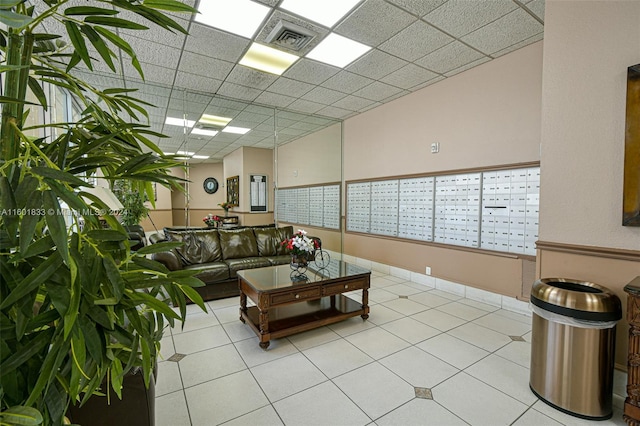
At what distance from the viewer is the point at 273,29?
9.23 feet

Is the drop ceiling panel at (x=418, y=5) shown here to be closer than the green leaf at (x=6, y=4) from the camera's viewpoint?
No

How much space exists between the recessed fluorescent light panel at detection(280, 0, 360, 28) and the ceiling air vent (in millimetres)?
177

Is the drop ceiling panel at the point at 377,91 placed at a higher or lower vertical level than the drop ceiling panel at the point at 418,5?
higher

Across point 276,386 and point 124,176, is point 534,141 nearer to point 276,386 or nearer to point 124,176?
point 276,386

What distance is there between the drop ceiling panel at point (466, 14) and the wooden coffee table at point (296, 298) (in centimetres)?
259

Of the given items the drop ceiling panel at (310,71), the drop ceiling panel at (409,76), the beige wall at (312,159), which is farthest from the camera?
the beige wall at (312,159)

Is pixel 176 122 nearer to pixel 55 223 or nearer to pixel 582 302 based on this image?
pixel 55 223

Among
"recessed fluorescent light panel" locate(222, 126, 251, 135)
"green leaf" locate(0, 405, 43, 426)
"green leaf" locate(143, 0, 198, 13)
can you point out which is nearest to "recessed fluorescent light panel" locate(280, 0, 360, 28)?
"green leaf" locate(143, 0, 198, 13)

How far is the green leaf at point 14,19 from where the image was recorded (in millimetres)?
453

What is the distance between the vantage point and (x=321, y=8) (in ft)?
8.28

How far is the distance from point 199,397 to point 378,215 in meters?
3.87

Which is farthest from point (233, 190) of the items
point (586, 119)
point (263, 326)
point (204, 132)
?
point (586, 119)

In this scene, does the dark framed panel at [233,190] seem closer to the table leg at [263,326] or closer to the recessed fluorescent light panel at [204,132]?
the recessed fluorescent light panel at [204,132]

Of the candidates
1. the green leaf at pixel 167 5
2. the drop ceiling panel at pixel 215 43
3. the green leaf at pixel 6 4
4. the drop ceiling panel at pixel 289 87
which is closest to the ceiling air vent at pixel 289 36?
the drop ceiling panel at pixel 215 43
